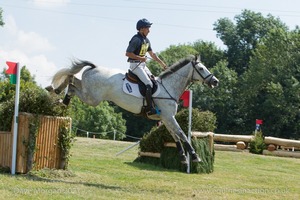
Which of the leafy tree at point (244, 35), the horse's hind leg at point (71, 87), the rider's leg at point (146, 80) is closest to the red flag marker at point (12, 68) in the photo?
the horse's hind leg at point (71, 87)

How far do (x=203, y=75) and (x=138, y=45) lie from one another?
1.61 m

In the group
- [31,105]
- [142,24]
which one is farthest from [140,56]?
[31,105]

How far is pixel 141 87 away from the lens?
10133mm

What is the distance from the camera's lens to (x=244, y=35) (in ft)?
193

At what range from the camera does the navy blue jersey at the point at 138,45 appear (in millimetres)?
10000

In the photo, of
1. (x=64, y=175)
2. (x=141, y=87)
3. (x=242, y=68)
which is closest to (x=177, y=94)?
(x=141, y=87)

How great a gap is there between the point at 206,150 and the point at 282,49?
123 feet

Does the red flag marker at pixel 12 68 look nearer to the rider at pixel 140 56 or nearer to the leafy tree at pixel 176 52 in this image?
the rider at pixel 140 56

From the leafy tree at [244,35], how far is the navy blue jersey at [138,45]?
49.4 meters

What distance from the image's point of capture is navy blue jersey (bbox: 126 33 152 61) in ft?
32.8

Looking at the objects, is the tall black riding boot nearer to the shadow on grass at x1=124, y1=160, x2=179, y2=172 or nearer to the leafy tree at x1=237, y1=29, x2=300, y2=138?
the shadow on grass at x1=124, y1=160, x2=179, y2=172

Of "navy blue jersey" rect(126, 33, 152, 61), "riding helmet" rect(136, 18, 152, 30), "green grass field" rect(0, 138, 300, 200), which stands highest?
"riding helmet" rect(136, 18, 152, 30)

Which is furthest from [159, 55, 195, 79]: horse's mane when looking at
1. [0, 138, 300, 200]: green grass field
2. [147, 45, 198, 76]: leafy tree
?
[147, 45, 198, 76]: leafy tree

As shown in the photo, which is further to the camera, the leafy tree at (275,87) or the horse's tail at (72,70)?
the leafy tree at (275,87)
